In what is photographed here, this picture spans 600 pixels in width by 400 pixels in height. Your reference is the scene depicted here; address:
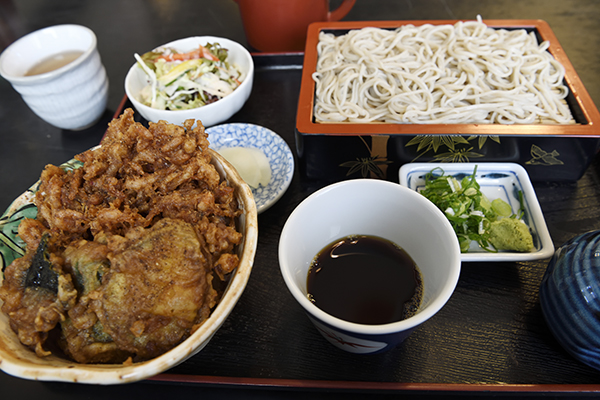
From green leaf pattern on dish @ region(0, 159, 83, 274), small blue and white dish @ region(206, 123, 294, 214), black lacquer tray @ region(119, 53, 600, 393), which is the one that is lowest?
black lacquer tray @ region(119, 53, 600, 393)

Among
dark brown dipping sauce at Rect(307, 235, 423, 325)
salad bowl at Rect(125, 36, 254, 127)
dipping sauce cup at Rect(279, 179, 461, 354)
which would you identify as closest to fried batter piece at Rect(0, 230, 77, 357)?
dipping sauce cup at Rect(279, 179, 461, 354)

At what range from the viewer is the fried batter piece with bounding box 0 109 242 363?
3.03 feet

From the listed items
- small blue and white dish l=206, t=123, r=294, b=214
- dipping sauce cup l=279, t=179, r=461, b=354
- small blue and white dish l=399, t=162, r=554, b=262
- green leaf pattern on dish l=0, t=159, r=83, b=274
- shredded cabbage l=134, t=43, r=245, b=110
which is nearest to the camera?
dipping sauce cup l=279, t=179, r=461, b=354

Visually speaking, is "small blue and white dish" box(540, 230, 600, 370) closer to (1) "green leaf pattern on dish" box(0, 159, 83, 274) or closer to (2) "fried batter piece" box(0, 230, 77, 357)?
(2) "fried batter piece" box(0, 230, 77, 357)

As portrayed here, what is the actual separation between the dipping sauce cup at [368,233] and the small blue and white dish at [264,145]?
51cm

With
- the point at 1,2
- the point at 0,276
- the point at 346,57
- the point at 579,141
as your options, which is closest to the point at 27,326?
the point at 0,276

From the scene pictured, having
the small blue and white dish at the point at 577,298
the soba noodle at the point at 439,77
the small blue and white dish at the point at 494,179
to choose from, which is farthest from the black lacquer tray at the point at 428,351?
the soba noodle at the point at 439,77

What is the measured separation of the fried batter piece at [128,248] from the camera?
92 centimetres

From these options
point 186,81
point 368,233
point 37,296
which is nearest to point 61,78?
point 186,81

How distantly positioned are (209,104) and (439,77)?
131 cm

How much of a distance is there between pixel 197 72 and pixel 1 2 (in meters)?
3.10

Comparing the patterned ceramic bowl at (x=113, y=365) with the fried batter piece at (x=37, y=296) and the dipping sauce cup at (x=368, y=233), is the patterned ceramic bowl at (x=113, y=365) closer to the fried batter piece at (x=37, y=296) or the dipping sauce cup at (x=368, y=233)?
the fried batter piece at (x=37, y=296)

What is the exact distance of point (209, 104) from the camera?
1.96m

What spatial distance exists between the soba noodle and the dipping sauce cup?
719 millimetres
